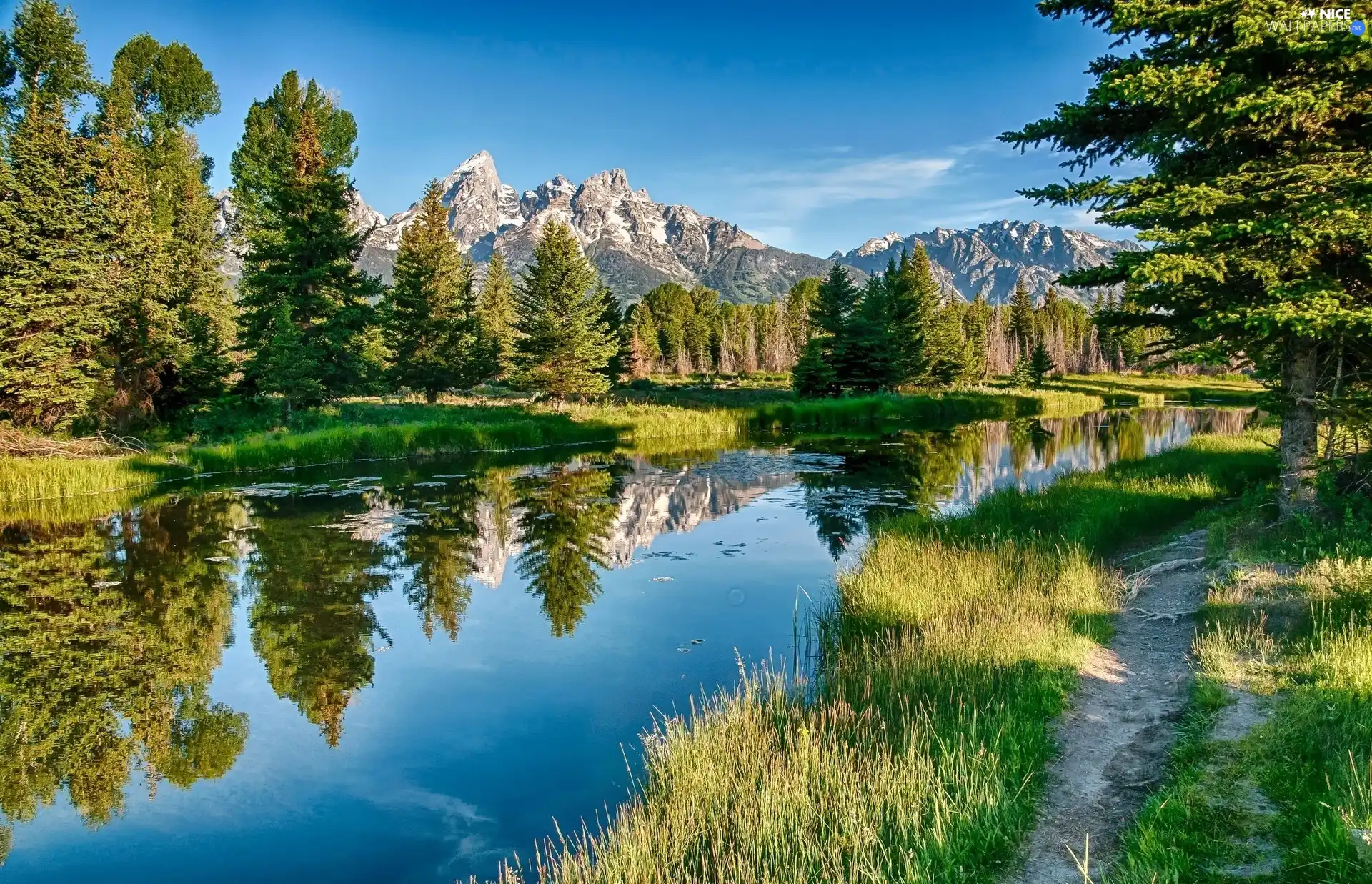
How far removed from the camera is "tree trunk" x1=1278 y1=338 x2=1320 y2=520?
11.0m

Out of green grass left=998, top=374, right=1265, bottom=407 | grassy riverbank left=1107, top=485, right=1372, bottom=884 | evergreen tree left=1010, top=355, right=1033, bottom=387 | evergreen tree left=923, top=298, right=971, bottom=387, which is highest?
evergreen tree left=923, top=298, right=971, bottom=387

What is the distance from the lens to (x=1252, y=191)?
1011cm

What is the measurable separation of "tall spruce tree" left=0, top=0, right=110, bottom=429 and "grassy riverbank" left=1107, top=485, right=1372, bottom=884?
3011 cm

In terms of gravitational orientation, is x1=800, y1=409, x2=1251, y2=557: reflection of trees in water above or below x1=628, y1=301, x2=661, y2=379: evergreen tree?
below

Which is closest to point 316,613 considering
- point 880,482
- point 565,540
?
point 565,540

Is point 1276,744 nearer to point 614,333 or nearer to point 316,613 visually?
point 316,613

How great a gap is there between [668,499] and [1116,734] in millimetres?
16152

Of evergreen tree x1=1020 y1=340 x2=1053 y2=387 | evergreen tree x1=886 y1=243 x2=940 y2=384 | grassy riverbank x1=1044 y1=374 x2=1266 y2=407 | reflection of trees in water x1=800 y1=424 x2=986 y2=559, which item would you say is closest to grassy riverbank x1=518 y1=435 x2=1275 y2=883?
reflection of trees in water x1=800 y1=424 x2=986 y2=559

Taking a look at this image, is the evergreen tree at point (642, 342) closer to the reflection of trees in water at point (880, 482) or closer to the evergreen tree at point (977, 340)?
the evergreen tree at point (977, 340)

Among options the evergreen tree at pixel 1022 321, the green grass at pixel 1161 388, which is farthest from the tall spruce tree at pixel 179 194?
the evergreen tree at pixel 1022 321

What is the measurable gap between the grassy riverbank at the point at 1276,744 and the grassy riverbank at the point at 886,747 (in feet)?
3.16

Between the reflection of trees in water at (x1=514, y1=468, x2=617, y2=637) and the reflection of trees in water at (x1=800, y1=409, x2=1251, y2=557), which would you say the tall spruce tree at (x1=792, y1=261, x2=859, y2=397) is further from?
the reflection of trees in water at (x1=514, y1=468, x2=617, y2=637)

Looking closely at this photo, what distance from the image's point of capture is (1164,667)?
Result: 7.69 metres

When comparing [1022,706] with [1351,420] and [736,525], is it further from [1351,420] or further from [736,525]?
[736,525]
